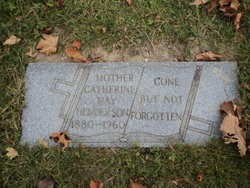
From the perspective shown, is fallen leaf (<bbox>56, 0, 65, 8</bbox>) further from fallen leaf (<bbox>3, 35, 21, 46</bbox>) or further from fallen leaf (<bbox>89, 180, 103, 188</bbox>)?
fallen leaf (<bbox>89, 180, 103, 188</bbox>)

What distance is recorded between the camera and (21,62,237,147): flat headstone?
308 cm

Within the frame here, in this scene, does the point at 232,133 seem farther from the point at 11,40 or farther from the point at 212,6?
the point at 11,40

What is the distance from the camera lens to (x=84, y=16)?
140 inches

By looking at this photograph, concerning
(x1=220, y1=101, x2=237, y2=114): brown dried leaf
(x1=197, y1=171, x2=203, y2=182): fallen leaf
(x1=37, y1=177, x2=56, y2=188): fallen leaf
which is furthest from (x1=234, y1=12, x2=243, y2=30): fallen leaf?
(x1=37, y1=177, x2=56, y2=188): fallen leaf

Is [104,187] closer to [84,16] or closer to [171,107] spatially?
[171,107]

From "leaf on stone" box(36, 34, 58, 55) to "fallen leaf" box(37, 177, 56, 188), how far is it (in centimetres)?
113

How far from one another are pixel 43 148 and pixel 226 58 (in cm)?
172

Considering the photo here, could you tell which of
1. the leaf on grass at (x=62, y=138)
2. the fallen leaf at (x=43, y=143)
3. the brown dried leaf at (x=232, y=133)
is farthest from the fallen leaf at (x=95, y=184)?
the brown dried leaf at (x=232, y=133)

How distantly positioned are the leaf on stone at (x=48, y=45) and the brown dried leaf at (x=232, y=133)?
161cm

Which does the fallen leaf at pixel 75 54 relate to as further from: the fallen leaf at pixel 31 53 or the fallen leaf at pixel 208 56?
the fallen leaf at pixel 208 56

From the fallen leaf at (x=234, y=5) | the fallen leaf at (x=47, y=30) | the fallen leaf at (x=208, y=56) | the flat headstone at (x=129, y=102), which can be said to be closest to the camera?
the flat headstone at (x=129, y=102)

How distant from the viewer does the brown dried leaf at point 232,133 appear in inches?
117

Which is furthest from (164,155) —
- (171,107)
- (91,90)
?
(91,90)

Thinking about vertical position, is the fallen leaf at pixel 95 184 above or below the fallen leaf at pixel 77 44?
below
